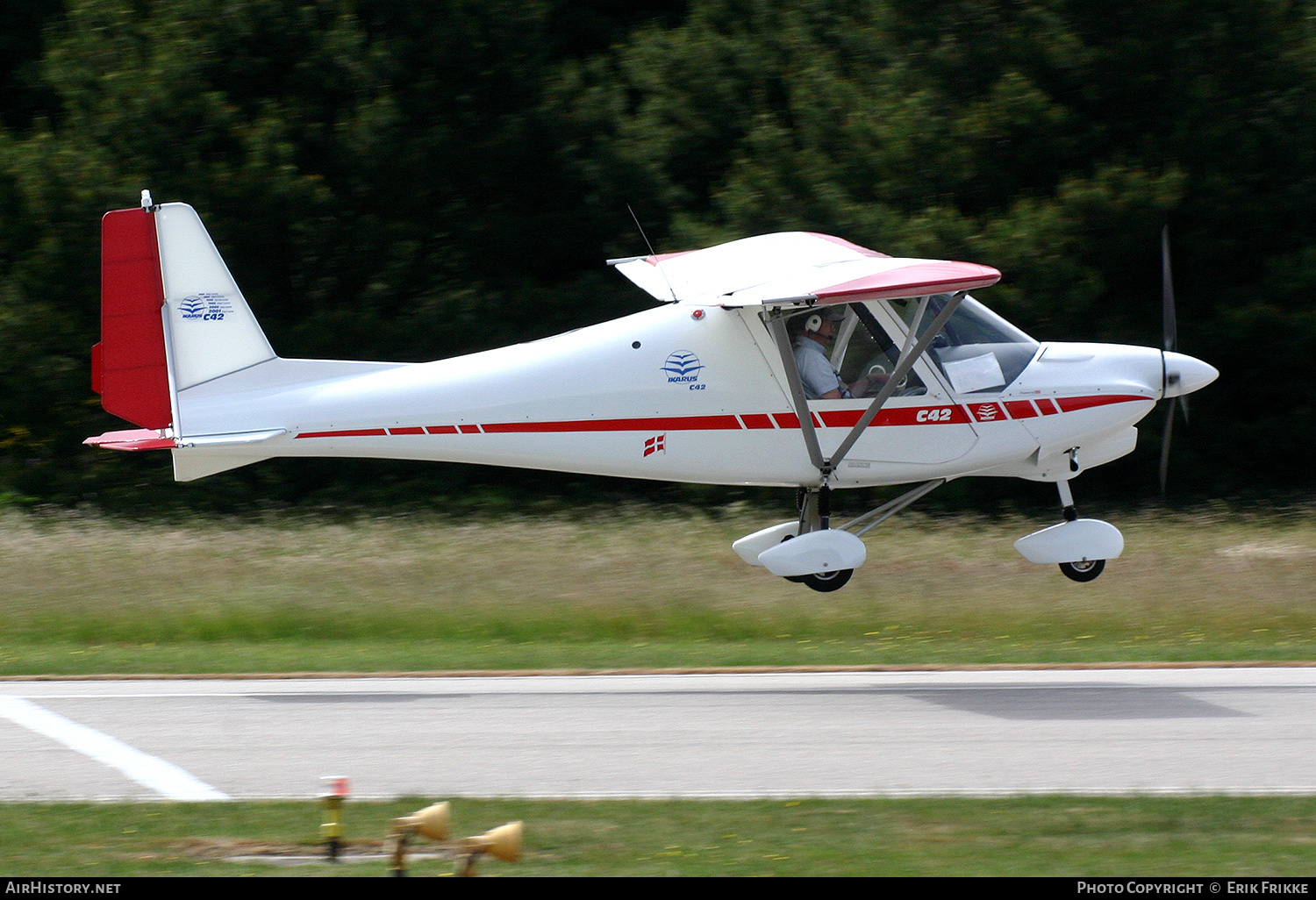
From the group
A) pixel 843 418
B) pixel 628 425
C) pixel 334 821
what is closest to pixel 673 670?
pixel 628 425

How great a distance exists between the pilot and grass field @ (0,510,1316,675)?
2.39 m

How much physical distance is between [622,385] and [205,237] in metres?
3.54

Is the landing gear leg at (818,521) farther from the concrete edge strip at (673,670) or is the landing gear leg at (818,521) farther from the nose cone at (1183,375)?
the nose cone at (1183,375)

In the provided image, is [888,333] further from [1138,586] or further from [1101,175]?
[1101,175]

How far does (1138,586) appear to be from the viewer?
1432cm

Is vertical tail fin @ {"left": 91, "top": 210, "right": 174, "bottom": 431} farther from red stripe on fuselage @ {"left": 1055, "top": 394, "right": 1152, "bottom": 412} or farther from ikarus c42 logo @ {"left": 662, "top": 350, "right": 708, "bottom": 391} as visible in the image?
red stripe on fuselage @ {"left": 1055, "top": 394, "right": 1152, "bottom": 412}

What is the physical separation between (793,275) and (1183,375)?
3377mm

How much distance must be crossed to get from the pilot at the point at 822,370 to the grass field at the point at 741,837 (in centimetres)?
438

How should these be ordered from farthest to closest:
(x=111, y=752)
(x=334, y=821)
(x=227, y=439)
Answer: (x=227, y=439) → (x=111, y=752) → (x=334, y=821)

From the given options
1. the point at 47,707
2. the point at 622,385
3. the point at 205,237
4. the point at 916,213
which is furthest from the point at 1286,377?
the point at 47,707

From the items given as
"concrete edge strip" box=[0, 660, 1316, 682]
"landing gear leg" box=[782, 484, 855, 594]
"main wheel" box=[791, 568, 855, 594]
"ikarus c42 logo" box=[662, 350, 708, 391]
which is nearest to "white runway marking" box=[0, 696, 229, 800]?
"concrete edge strip" box=[0, 660, 1316, 682]

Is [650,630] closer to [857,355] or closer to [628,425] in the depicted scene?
[628,425]

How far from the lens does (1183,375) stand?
11844 mm
